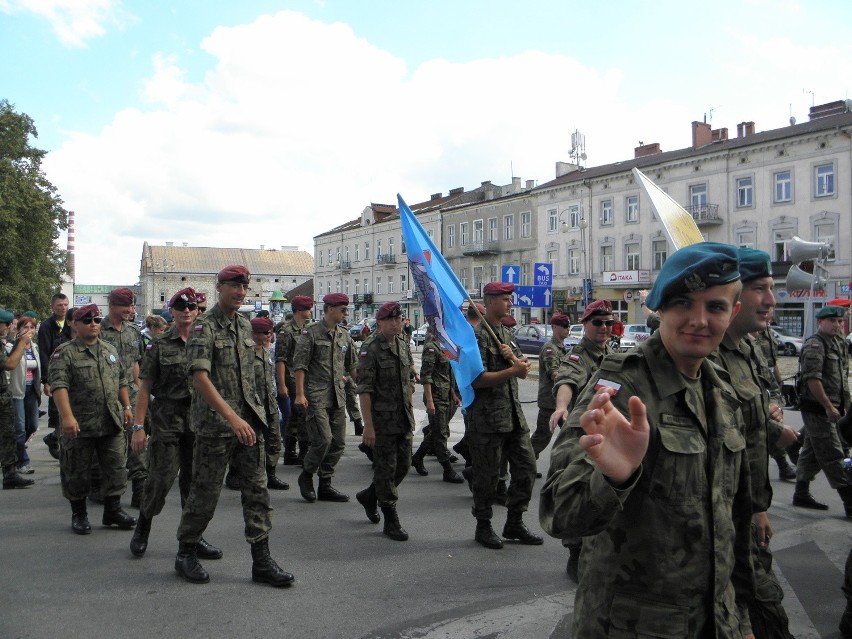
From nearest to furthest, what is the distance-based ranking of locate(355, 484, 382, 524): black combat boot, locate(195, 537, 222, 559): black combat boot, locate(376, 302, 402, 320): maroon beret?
locate(195, 537, 222, 559): black combat boot < locate(355, 484, 382, 524): black combat boot < locate(376, 302, 402, 320): maroon beret

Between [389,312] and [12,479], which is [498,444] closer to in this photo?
[389,312]

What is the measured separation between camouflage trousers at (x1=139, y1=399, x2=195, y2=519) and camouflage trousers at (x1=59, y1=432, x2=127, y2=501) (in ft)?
Result: 1.46

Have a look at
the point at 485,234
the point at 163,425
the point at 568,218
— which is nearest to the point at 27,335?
the point at 163,425

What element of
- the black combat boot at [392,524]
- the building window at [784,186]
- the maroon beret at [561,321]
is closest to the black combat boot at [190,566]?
the black combat boot at [392,524]

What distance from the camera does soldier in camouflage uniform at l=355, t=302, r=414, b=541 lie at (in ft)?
19.5

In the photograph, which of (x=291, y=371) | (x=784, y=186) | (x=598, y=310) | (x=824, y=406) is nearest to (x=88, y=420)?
(x=291, y=371)

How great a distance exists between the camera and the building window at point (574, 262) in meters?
48.7

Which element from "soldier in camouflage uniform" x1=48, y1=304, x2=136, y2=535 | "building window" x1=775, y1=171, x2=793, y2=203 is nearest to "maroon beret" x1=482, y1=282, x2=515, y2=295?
"soldier in camouflage uniform" x1=48, y1=304, x2=136, y2=535

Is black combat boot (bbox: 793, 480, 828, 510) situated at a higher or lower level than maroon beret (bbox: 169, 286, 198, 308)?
lower

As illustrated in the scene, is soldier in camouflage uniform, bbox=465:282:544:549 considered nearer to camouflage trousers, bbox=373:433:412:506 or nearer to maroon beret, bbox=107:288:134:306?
camouflage trousers, bbox=373:433:412:506

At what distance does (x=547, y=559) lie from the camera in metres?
5.34

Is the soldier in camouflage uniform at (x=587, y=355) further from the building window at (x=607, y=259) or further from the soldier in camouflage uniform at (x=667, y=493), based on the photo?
the building window at (x=607, y=259)

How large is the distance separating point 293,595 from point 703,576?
3230mm

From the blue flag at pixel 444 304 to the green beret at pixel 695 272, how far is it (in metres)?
3.43
